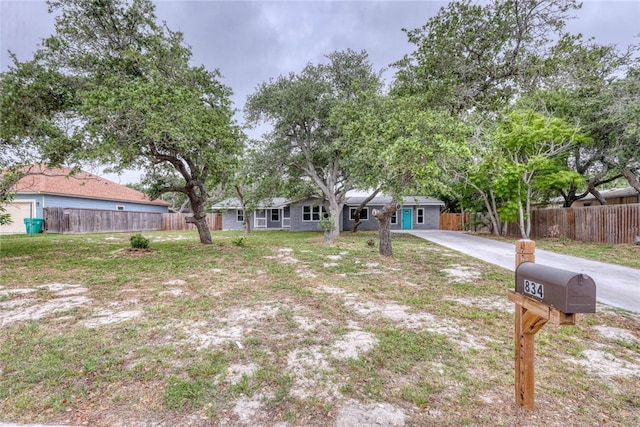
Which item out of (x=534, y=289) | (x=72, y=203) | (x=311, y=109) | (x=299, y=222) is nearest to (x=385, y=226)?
(x=534, y=289)

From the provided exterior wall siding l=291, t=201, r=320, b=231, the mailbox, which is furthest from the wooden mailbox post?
exterior wall siding l=291, t=201, r=320, b=231

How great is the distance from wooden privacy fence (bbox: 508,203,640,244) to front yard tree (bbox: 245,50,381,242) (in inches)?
374

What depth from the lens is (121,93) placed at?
21.1 feet

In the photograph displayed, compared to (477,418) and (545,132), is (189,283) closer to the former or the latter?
(477,418)

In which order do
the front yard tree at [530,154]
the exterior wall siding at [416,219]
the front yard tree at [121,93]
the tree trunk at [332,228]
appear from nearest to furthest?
the front yard tree at [121,93], the front yard tree at [530,154], the tree trunk at [332,228], the exterior wall siding at [416,219]

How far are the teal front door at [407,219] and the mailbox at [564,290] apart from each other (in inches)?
844

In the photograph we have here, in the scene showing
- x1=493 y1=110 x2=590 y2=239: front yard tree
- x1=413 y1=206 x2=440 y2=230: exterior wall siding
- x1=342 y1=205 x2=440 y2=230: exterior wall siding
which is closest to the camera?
x1=493 y1=110 x2=590 y2=239: front yard tree

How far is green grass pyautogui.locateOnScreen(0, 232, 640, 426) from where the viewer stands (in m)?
2.10

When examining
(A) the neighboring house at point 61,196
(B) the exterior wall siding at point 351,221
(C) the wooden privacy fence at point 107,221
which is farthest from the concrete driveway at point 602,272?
(C) the wooden privacy fence at point 107,221

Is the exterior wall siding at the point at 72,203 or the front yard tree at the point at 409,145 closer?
the front yard tree at the point at 409,145

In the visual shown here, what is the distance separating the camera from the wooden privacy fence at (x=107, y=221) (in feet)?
55.1

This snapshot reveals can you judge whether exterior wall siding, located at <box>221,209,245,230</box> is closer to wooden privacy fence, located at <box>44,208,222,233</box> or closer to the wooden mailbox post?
wooden privacy fence, located at <box>44,208,222,233</box>

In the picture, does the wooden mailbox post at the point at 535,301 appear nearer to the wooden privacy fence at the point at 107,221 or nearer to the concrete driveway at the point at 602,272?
the concrete driveway at the point at 602,272

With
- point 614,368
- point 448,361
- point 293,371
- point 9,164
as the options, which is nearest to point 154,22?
point 9,164
